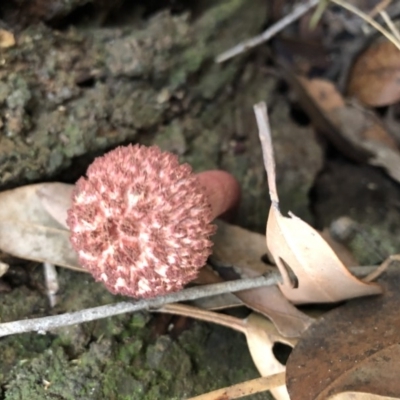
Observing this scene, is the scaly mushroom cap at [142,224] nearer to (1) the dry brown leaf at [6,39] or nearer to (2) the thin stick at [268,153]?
(2) the thin stick at [268,153]

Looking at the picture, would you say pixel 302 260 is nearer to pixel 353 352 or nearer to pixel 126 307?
pixel 353 352

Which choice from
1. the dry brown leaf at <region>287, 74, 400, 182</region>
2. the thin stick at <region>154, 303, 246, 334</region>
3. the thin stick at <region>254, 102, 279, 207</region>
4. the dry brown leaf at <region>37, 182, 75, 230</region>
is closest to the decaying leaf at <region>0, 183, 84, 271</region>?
the dry brown leaf at <region>37, 182, 75, 230</region>

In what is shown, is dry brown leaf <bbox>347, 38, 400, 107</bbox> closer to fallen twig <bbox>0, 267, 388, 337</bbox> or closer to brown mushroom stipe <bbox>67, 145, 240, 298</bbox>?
fallen twig <bbox>0, 267, 388, 337</bbox>

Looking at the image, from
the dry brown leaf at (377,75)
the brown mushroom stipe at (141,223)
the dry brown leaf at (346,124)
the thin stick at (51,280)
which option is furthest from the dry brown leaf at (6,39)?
the dry brown leaf at (377,75)

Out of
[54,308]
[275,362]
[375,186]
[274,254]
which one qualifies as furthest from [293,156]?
[54,308]

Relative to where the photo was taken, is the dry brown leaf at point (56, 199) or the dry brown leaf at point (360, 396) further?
the dry brown leaf at point (56, 199)

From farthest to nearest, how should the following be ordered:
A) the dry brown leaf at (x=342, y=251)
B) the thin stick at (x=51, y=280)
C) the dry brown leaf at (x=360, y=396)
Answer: the dry brown leaf at (x=342, y=251), the thin stick at (x=51, y=280), the dry brown leaf at (x=360, y=396)

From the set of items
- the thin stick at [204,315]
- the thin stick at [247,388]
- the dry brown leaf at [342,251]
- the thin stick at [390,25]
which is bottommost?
the thin stick at [247,388]

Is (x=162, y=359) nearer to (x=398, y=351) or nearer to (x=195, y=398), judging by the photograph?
(x=195, y=398)
